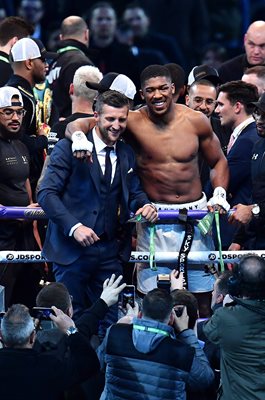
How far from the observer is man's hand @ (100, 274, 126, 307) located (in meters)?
7.47

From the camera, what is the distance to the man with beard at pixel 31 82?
9359mm

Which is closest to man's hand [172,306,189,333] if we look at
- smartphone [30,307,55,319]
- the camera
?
smartphone [30,307,55,319]

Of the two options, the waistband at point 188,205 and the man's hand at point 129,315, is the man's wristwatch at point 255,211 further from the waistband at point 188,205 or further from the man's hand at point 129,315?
the man's hand at point 129,315

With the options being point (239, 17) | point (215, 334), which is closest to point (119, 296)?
point (215, 334)

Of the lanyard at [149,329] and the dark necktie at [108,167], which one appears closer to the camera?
the lanyard at [149,329]

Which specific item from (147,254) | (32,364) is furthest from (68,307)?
(147,254)

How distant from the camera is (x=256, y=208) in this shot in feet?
27.5

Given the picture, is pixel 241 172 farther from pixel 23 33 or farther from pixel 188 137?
pixel 23 33

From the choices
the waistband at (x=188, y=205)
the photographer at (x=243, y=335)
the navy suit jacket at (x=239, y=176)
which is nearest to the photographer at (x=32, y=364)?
the photographer at (x=243, y=335)

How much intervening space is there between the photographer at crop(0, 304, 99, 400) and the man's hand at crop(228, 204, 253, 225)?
1.68m

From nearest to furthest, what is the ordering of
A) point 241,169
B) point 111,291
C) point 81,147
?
point 111,291 → point 81,147 → point 241,169

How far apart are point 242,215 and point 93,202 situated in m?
0.89

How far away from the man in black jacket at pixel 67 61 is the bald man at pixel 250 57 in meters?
1.13

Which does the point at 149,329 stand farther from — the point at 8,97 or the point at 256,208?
the point at 8,97
